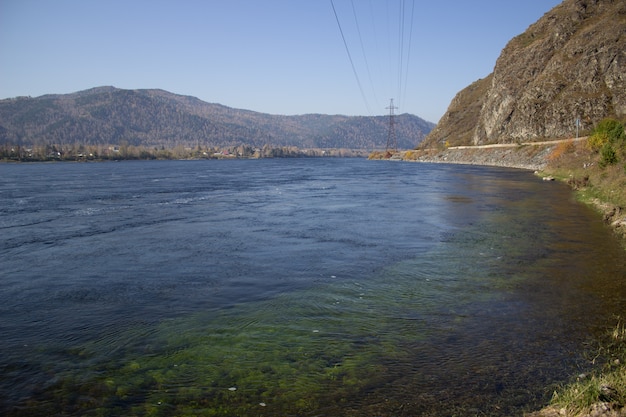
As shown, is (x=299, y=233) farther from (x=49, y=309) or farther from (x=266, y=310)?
(x=49, y=309)

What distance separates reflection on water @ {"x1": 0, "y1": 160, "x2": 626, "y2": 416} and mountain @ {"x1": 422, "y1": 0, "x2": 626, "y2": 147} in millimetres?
72757

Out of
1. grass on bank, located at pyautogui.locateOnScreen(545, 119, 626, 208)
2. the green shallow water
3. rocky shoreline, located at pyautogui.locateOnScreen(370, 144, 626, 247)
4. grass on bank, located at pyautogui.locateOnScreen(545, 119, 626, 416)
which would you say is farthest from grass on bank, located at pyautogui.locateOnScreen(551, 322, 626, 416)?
rocky shoreline, located at pyautogui.locateOnScreen(370, 144, 626, 247)

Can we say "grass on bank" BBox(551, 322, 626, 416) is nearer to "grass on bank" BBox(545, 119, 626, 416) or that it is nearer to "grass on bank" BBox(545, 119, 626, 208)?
"grass on bank" BBox(545, 119, 626, 416)

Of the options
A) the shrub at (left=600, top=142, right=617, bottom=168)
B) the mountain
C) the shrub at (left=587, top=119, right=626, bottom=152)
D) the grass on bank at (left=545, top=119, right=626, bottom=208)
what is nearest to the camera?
the grass on bank at (left=545, top=119, right=626, bottom=208)

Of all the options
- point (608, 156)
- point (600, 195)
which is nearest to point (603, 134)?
point (608, 156)

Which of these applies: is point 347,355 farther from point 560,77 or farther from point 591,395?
point 560,77

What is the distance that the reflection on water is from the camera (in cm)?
832

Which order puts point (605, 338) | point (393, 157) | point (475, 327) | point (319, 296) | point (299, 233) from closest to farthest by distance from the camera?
1. point (605, 338)
2. point (475, 327)
3. point (319, 296)
4. point (299, 233)
5. point (393, 157)

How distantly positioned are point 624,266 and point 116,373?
54.2ft

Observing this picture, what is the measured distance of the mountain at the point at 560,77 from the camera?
8275cm

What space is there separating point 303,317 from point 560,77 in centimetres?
10015

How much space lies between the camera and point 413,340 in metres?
10.5

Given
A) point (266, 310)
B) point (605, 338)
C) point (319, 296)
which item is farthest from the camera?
point (319, 296)

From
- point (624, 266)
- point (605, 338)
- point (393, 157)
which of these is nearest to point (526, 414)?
point (605, 338)
